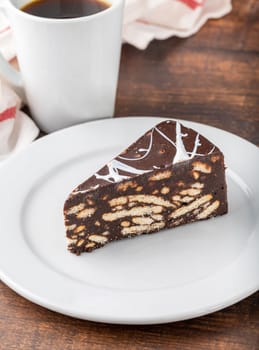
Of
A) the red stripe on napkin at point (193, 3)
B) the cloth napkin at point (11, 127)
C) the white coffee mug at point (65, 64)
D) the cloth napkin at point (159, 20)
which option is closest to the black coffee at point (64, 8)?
the white coffee mug at point (65, 64)

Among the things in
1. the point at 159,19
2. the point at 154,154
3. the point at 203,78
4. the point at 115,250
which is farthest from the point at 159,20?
the point at 115,250

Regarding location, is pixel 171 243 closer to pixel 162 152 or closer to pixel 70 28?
pixel 162 152

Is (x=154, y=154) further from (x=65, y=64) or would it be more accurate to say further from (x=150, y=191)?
(x=65, y=64)

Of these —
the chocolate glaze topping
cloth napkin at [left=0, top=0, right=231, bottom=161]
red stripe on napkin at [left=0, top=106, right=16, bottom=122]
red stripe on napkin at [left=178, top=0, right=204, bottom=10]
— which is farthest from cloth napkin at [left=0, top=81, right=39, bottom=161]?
red stripe on napkin at [left=178, top=0, right=204, bottom=10]

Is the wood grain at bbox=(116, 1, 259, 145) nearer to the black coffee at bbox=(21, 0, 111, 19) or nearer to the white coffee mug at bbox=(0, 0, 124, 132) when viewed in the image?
the white coffee mug at bbox=(0, 0, 124, 132)

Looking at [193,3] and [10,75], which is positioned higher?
[10,75]

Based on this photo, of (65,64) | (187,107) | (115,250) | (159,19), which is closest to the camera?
(115,250)

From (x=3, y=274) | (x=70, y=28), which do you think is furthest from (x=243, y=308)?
(x=70, y=28)
